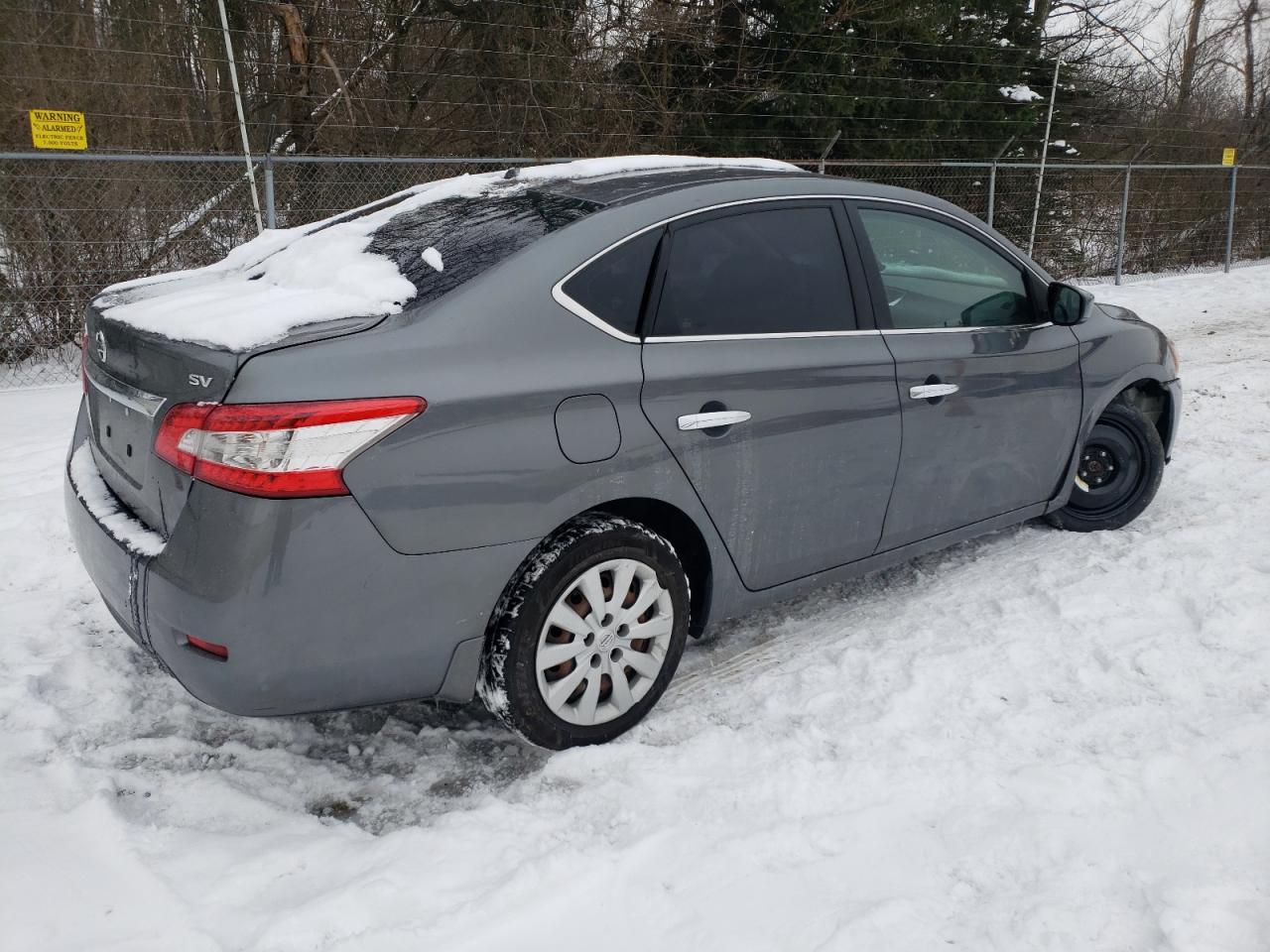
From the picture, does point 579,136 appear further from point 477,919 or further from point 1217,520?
point 477,919

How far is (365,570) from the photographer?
250 cm

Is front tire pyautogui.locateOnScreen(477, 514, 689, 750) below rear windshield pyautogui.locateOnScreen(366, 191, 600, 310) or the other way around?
below

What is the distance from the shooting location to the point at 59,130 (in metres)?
7.88

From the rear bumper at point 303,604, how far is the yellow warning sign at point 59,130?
6424 mm

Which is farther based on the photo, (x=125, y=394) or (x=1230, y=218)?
(x=1230, y=218)

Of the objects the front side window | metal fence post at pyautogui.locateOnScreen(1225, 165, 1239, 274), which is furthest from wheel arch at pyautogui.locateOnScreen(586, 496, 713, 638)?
metal fence post at pyautogui.locateOnScreen(1225, 165, 1239, 274)

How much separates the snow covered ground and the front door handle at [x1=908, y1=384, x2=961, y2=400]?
0.83m

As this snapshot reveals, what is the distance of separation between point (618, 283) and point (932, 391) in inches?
50.7

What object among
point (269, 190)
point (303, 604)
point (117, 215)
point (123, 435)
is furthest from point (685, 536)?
point (117, 215)

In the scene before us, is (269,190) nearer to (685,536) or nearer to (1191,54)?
(685,536)

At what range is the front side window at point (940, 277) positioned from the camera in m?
3.72

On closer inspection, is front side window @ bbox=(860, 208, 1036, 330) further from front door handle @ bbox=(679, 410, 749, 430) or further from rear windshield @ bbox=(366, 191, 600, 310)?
rear windshield @ bbox=(366, 191, 600, 310)

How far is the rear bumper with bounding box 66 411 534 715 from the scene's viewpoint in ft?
7.98

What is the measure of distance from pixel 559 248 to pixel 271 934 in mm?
1841
